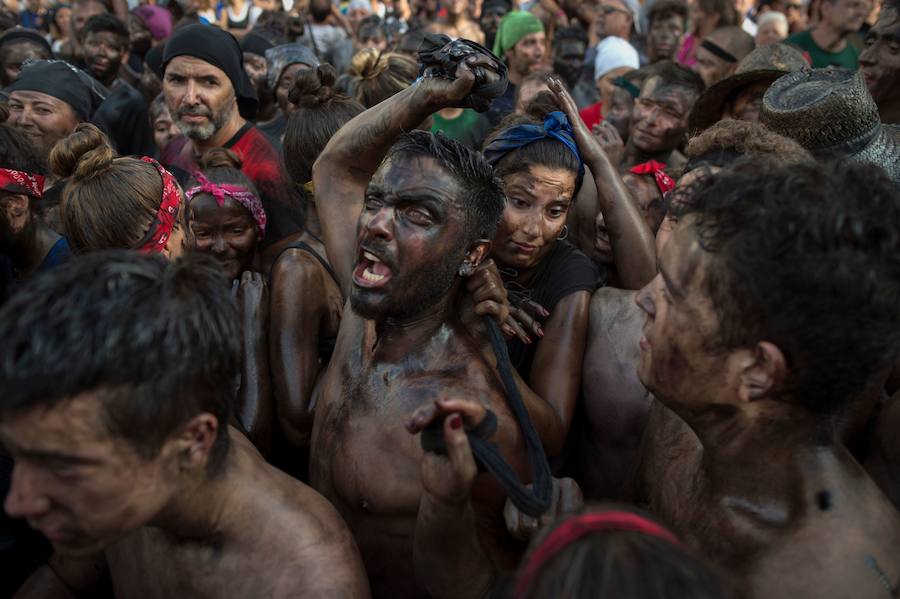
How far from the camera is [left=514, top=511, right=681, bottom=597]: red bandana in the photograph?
1.21 metres

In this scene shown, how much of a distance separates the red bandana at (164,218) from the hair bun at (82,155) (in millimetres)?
211

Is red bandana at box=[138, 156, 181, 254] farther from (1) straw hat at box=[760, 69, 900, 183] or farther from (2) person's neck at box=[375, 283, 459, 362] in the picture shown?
(1) straw hat at box=[760, 69, 900, 183]

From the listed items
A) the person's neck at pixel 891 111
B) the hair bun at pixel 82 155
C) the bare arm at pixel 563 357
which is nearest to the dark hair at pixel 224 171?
the hair bun at pixel 82 155

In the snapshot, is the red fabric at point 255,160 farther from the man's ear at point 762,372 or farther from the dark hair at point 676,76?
the man's ear at point 762,372

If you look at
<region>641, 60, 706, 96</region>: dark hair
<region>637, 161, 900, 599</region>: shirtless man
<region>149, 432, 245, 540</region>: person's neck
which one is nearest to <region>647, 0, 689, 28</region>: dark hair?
<region>641, 60, 706, 96</region>: dark hair

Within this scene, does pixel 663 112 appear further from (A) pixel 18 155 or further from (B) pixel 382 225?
(A) pixel 18 155

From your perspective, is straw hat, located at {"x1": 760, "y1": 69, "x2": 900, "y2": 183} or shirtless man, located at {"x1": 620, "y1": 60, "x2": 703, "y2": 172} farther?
shirtless man, located at {"x1": 620, "y1": 60, "x2": 703, "y2": 172}

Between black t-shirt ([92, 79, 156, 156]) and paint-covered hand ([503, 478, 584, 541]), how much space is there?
5172mm

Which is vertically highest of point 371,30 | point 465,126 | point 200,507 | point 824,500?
point 824,500

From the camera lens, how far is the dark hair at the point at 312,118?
3721 mm

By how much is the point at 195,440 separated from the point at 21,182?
2.40m

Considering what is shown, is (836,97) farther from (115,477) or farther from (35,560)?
(35,560)

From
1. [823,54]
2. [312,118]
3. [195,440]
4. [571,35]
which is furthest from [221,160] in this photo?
[571,35]

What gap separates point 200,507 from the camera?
72.8 inches
